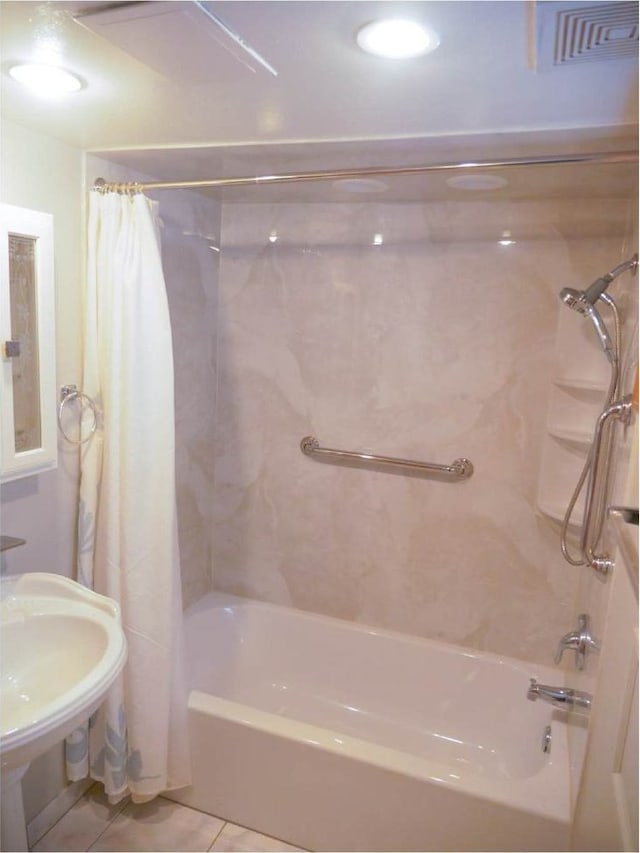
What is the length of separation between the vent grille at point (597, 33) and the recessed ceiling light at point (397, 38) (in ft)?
0.69

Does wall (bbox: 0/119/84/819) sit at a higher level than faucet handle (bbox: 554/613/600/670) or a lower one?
higher

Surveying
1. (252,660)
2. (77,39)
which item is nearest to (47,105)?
(77,39)

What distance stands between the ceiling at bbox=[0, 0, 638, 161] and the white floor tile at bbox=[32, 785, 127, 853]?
2.17 meters

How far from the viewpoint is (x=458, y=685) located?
2303 mm

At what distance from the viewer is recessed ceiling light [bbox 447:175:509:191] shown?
1763 millimetres

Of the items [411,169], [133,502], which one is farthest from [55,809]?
[411,169]

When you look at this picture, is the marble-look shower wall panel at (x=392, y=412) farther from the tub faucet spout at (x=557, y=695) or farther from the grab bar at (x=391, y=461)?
the tub faucet spout at (x=557, y=695)

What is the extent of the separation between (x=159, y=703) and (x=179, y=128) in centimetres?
174

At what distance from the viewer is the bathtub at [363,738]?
1.64m

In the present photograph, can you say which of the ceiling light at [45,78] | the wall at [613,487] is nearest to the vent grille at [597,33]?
the wall at [613,487]

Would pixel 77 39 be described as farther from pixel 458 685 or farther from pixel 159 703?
pixel 458 685

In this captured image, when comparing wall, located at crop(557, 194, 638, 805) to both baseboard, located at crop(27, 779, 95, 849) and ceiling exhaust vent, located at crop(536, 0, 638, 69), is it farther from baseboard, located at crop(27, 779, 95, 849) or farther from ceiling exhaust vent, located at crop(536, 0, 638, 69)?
baseboard, located at crop(27, 779, 95, 849)

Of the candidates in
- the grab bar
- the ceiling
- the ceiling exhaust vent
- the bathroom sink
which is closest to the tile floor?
the bathroom sink

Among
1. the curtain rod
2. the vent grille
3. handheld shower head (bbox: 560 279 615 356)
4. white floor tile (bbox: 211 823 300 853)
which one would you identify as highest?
the vent grille
